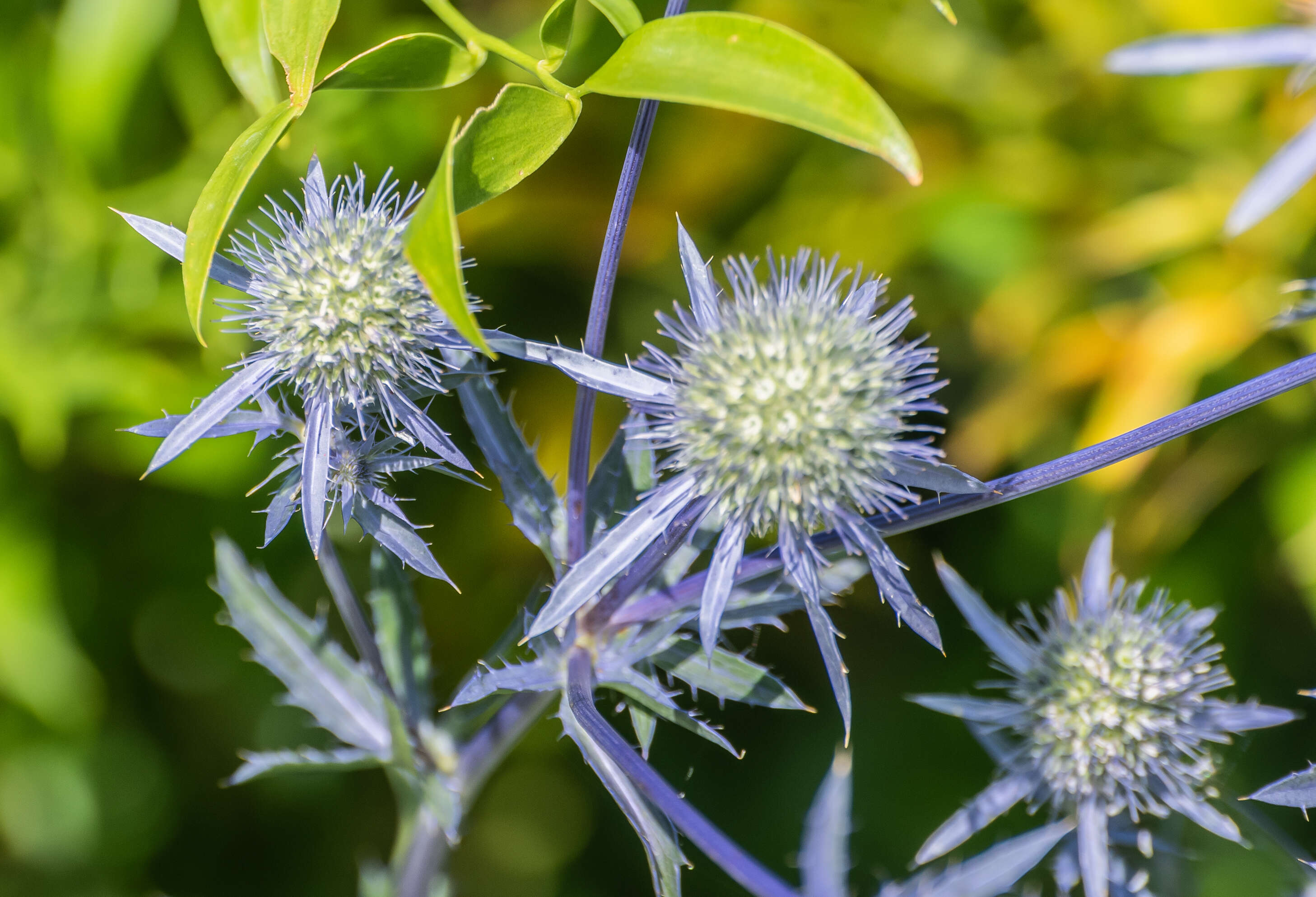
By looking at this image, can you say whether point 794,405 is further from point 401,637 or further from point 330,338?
point 401,637

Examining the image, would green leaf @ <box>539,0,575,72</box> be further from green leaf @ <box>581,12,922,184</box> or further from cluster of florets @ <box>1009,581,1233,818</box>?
cluster of florets @ <box>1009,581,1233,818</box>

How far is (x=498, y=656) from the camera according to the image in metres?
1.02

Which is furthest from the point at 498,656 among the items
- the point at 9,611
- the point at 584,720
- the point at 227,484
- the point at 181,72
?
the point at 181,72

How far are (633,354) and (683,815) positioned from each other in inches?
48.0

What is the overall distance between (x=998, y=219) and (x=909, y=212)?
191mm

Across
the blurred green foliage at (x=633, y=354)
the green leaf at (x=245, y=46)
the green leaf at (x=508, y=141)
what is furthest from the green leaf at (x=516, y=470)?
the blurred green foliage at (x=633, y=354)

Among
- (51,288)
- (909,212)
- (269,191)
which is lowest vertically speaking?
(51,288)

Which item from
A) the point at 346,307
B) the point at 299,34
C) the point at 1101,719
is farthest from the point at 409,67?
the point at 1101,719

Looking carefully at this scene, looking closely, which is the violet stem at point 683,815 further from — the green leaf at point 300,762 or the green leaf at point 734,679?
the green leaf at point 300,762

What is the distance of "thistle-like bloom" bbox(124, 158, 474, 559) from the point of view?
0.81 metres

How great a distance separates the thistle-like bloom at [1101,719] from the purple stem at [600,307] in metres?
0.39

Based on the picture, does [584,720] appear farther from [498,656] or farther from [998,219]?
[998,219]

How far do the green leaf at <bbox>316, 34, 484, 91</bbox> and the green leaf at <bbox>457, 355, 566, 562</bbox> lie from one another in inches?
11.3

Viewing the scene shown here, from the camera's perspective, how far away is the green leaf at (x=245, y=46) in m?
0.98
